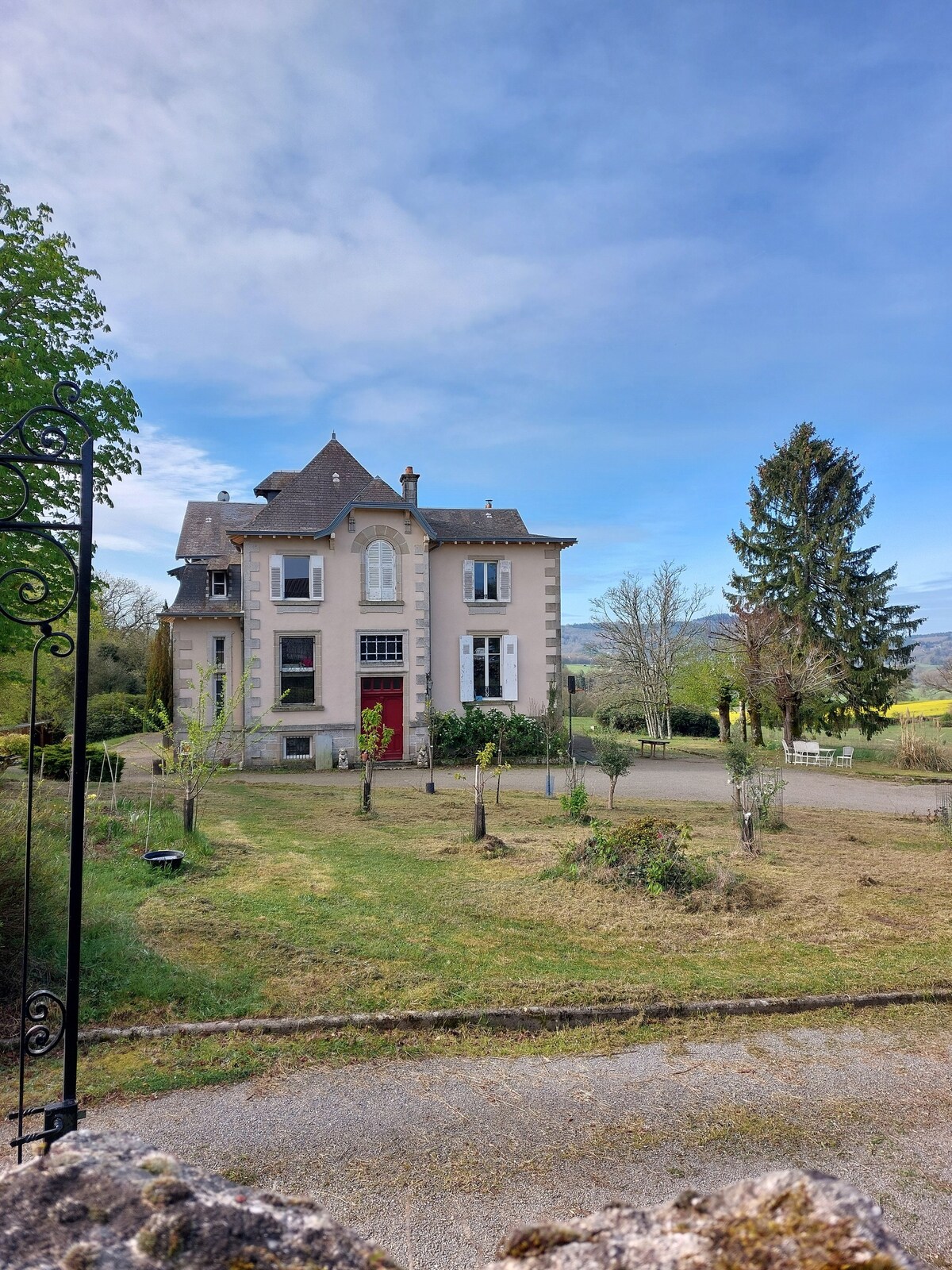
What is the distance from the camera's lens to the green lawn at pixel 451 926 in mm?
6004

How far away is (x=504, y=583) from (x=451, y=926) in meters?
17.9

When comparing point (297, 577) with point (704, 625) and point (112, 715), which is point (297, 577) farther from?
point (704, 625)

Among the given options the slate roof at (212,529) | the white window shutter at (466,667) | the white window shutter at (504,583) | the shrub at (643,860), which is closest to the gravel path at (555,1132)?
the shrub at (643,860)

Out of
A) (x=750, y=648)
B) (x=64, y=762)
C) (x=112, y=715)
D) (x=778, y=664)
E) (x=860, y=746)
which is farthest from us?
(x=112, y=715)

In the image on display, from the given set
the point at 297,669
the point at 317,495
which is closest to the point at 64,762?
the point at 297,669

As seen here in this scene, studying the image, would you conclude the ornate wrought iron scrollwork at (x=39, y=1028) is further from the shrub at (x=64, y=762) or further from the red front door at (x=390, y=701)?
the red front door at (x=390, y=701)

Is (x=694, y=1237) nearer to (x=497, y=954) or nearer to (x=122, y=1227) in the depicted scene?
(x=122, y=1227)

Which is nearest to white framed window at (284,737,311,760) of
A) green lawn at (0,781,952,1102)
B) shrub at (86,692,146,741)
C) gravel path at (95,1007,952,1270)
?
green lawn at (0,781,952,1102)

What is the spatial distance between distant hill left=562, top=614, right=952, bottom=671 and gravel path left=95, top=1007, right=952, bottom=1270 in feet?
95.8

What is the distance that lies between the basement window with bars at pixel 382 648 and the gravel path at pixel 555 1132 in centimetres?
1877

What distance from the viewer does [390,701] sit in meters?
23.4

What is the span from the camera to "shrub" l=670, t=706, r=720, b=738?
3597 centimetres

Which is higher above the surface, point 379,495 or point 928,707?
point 379,495

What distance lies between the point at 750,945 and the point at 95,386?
13859 mm
